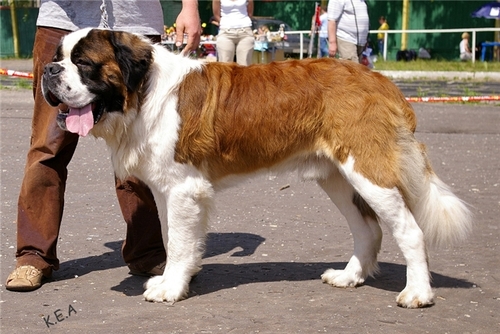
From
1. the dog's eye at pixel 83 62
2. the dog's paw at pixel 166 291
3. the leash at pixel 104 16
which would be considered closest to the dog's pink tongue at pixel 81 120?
the dog's eye at pixel 83 62

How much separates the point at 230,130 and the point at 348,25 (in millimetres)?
7528

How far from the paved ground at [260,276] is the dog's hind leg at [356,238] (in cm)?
9

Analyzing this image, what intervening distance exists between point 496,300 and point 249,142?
1803 mm

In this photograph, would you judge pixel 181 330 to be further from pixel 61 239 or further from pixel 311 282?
pixel 61 239

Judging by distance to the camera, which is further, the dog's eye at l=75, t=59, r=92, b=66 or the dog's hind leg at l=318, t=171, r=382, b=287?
the dog's hind leg at l=318, t=171, r=382, b=287

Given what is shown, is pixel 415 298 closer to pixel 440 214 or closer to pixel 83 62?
pixel 440 214

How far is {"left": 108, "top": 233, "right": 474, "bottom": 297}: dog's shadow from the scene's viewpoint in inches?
216

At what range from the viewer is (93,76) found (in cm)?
485

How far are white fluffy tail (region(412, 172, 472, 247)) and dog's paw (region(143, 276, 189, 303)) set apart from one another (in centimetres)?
151

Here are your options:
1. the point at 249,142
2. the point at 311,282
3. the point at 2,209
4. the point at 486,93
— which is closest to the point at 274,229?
the point at 311,282

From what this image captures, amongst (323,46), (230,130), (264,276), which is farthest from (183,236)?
(323,46)

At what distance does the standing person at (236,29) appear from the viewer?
12.6 m

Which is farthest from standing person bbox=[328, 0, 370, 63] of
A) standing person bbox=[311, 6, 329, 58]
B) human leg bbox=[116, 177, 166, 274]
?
standing person bbox=[311, 6, 329, 58]

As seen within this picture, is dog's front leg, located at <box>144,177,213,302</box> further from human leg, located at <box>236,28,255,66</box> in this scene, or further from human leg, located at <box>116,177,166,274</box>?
human leg, located at <box>236,28,255,66</box>
